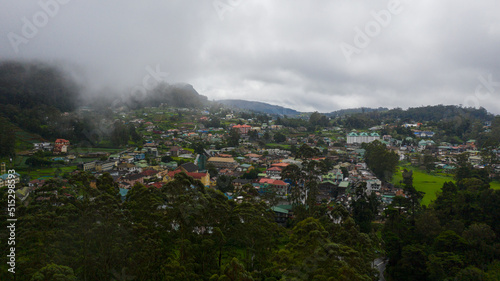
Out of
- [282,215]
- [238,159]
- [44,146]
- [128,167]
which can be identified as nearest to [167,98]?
[238,159]

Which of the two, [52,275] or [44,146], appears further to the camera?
[44,146]

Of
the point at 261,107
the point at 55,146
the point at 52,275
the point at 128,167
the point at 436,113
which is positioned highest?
the point at 261,107

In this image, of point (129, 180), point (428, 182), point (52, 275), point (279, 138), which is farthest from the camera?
point (279, 138)

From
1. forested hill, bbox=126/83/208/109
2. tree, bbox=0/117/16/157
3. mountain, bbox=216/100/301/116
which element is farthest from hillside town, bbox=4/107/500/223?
mountain, bbox=216/100/301/116

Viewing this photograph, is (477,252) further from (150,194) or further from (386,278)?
(150,194)

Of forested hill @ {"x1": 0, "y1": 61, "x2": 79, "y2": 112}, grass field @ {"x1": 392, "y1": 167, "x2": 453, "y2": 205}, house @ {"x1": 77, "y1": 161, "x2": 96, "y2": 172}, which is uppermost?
forested hill @ {"x1": 0, "y1": 61, "x2": 79, "y2": 112}

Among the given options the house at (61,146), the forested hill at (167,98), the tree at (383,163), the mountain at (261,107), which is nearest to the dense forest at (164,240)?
the tree at (383,163)

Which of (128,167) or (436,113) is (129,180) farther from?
(436,113)

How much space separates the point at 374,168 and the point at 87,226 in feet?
91.7

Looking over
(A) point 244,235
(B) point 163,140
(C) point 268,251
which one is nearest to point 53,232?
(A) point 244,235

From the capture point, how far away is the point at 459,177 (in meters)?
22.5

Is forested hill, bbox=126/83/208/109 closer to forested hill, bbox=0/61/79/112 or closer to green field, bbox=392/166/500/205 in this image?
forested hill, bbox=0/61/79/112

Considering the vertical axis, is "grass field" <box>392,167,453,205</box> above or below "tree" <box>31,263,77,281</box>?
below

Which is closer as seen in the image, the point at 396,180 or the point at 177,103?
the point at 396,180
